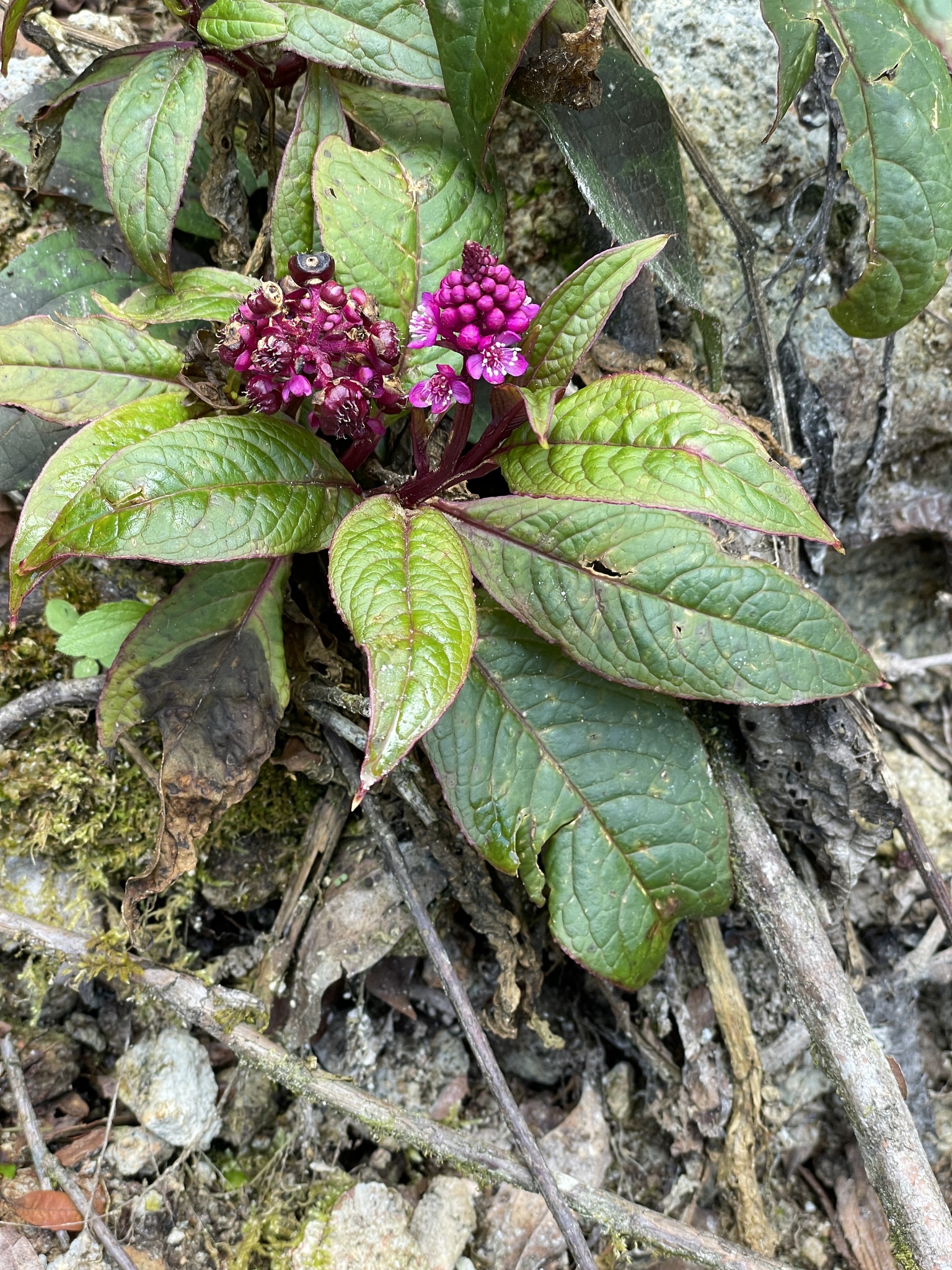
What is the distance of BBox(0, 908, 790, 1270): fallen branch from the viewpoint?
6.25 feet

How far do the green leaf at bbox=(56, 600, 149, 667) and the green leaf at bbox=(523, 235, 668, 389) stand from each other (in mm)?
1176

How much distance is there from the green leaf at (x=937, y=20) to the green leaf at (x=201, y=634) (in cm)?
189

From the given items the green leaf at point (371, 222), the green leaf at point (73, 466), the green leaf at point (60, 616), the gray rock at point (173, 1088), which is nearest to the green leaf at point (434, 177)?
the green leaf at point (371, 222)

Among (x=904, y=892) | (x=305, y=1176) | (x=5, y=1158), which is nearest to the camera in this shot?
(x=5, y=1158)

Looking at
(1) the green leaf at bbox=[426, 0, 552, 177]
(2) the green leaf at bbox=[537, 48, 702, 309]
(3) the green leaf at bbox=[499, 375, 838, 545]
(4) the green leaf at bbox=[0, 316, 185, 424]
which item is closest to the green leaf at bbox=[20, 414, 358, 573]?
(4) the green leaf at bbox=[0, 316, 185, 424]

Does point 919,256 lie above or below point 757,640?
above

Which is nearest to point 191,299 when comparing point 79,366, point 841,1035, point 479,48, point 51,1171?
point 79,366

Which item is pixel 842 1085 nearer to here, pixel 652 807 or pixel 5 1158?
pixel 652 807

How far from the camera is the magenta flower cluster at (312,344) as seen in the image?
1726 millimetres

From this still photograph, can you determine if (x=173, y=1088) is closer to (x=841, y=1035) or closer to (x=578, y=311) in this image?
(x=841, y=1035)

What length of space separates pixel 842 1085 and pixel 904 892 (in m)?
0.75

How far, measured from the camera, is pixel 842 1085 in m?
2.03

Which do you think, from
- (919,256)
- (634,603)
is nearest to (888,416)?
(919,256)

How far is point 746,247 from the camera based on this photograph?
95.7 inches
